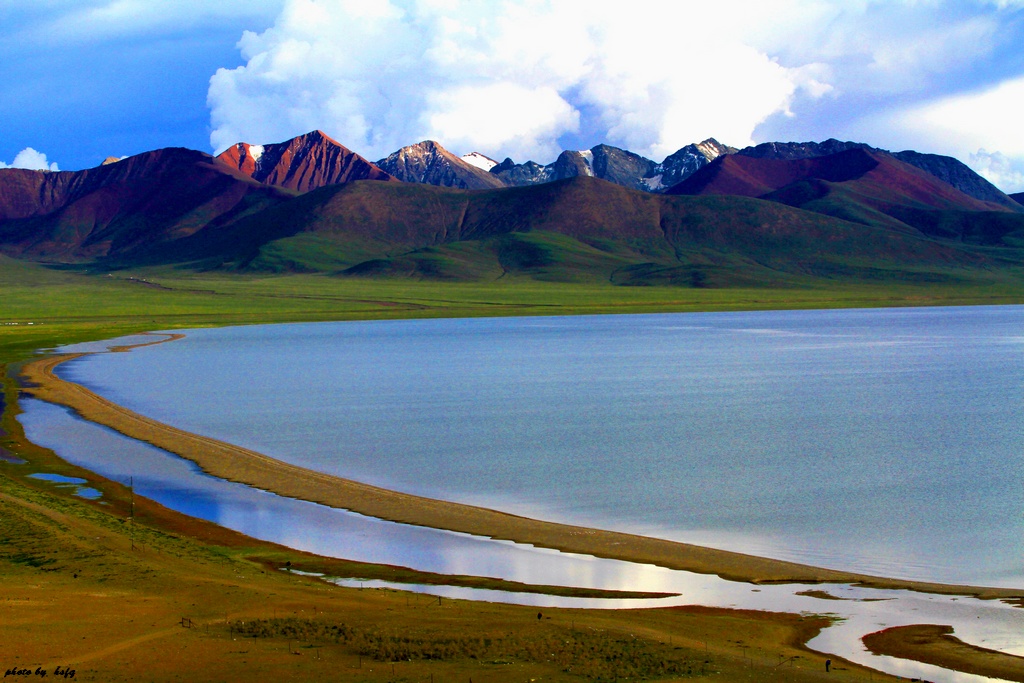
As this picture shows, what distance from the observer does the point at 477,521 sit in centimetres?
2766

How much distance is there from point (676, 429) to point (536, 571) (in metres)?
22.5

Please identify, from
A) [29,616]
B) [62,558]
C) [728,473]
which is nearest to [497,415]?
[728,473]

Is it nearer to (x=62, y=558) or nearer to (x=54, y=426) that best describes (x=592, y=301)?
(x=54, y=426)

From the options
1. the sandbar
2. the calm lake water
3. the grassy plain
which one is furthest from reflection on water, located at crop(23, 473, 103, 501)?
the sandbar

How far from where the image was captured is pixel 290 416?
5000cm

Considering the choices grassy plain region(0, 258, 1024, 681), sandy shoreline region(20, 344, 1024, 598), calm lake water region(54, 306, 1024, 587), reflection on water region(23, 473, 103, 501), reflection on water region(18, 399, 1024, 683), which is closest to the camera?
grassy plain region(0, 258, 1024, 681)

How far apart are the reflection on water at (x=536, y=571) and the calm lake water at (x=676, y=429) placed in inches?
110

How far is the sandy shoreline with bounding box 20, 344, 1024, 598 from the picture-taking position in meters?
22.2

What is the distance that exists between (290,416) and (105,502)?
20923mm

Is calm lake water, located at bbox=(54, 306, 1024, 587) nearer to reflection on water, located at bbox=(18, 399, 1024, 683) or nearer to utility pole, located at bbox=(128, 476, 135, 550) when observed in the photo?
reflection on water, located at bbox=(18, 399, 1024, 683)

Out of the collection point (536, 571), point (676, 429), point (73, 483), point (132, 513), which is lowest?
point (73, 483)

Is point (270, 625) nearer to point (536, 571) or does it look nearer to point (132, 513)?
point (536, 571)

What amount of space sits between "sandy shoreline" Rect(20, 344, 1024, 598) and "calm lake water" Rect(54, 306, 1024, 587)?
3.34 feet

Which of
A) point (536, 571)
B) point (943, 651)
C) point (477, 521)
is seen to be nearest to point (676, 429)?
point (477, 521)
